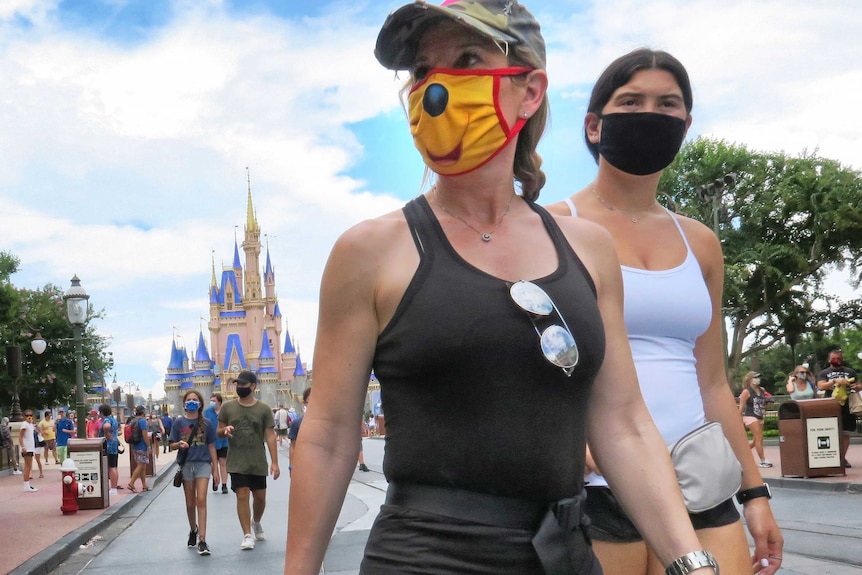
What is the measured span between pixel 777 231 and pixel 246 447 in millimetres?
34109

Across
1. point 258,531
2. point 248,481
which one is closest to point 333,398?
point 248,481

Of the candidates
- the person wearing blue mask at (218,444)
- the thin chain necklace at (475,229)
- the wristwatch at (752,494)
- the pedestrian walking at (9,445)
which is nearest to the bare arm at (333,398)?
the thin chain necklace at (475,229)

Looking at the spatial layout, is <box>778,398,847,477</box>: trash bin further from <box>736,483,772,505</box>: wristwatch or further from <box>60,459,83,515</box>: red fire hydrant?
<box>736,483,772,505</box>: wristwatch

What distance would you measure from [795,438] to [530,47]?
15113mm

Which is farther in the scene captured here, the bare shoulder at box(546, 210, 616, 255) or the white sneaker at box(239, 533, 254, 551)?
the white sneaker at box(239, 533, 254, 551)

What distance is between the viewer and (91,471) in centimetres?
1862

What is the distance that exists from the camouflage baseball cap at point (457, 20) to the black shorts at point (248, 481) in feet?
33.1

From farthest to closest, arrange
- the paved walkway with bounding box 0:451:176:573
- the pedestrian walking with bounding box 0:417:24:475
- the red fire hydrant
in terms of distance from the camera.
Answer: the pedestrian walking with bounding box 0:417:24:475, the red fire hydrant, the paved walkway with bounding box 0:451:176:573

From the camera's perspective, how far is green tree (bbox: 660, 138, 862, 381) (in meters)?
39.5

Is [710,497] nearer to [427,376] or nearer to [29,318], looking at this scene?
[427,376]

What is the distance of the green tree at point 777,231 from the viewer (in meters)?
39.5

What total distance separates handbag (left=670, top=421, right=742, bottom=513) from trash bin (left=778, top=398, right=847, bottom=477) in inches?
553

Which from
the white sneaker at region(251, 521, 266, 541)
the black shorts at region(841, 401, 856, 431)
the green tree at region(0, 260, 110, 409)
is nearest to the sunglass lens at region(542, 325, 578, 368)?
the white sneaker at region(251, 521, 266, 541)

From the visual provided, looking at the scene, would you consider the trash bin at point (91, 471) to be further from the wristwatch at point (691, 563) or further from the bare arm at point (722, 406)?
the wristwatch at point (691, 563)
